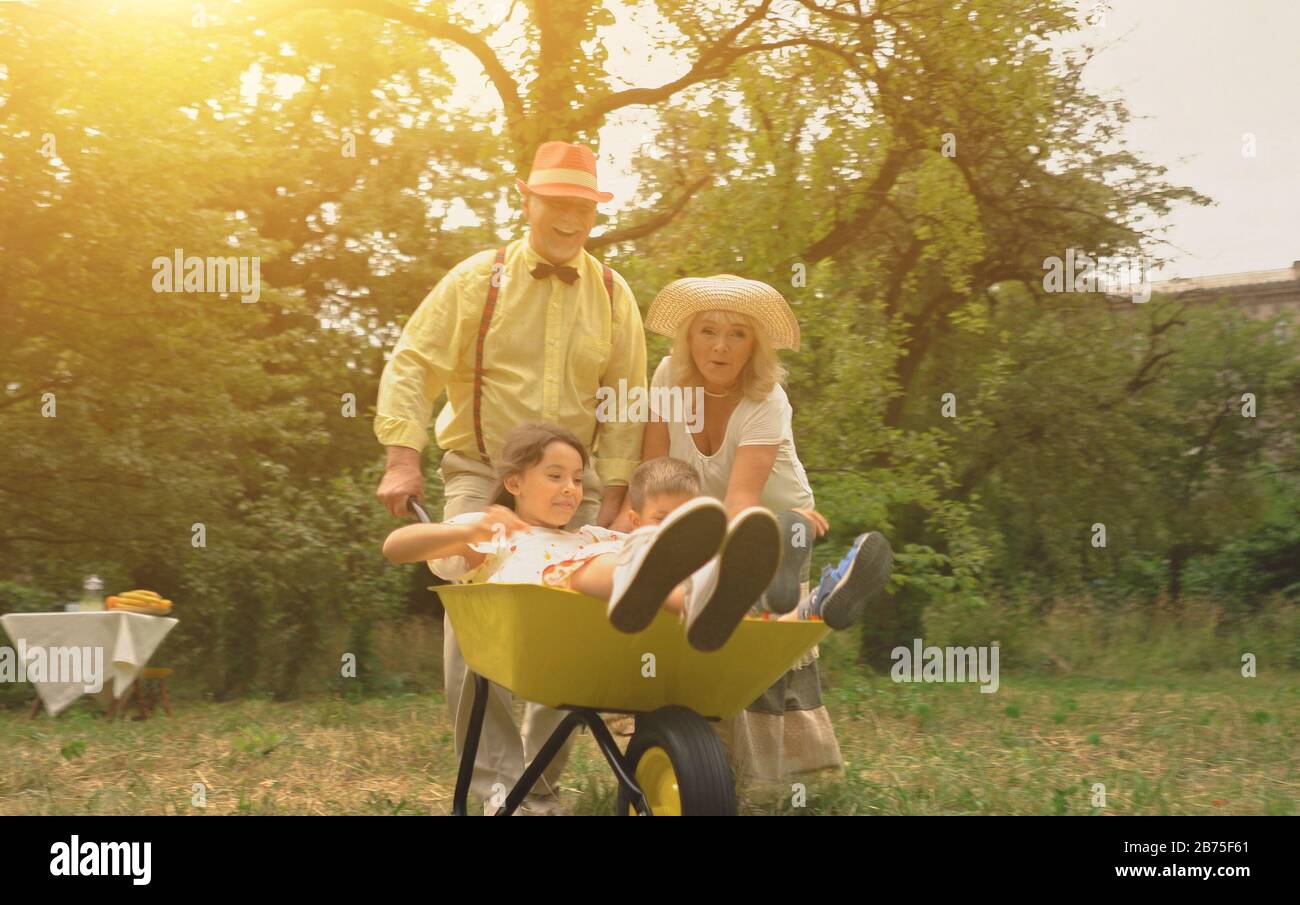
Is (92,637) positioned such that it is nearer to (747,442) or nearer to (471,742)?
(471,742)

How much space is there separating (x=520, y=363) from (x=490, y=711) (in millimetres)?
978

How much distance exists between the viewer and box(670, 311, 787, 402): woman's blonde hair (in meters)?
3.54

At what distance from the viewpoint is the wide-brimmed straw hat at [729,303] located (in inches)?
139

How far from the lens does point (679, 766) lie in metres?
2.77

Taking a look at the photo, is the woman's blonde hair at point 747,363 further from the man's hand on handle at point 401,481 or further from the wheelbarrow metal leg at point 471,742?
the wheelbarrow metal leg at point 471,742

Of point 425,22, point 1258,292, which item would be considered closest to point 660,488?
point 425,22

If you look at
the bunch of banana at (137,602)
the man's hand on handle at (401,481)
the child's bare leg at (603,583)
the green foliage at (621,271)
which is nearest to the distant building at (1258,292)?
the green foliage at (621,271)

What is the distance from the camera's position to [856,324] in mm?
8781

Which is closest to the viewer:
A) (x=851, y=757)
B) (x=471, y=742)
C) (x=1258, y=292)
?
(x=471, y=742)

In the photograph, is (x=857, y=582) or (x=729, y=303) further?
(x=729, y=303)

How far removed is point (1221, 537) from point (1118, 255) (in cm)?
277

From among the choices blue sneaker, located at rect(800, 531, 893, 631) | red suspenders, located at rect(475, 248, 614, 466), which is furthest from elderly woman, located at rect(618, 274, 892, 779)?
red suspenders, located at rect(475, 248, 614, 466)

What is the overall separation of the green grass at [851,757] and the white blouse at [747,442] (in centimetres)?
94
